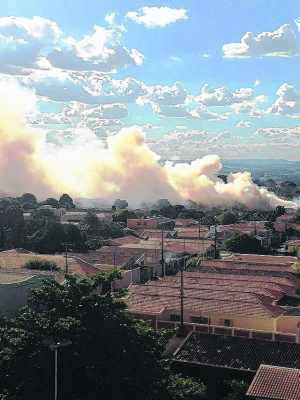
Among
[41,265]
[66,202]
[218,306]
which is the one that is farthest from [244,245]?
[66,202]

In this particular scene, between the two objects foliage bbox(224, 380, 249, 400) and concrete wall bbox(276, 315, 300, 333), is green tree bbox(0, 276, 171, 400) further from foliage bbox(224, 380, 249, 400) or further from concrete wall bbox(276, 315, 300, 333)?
concrete wall bbox(276, 315, 300, 333)

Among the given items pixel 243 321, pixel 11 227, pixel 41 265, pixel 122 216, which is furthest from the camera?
pixel 122 216

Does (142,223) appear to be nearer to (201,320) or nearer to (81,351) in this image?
(201,320)

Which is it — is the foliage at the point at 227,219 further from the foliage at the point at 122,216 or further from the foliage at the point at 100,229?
the foliage at the point at 100,229

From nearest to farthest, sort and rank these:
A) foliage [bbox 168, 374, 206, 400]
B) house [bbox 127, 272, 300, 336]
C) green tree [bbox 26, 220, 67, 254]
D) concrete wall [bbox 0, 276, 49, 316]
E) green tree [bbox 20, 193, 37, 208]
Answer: foliage [bbox 168, 374, 206, 400], concrete wall [bbox 0, 276, 49, 316], house [bbox 127, 272, 300, 336], green tree [bbox 26, 220, 67, 254], green tree [bbox 20, 193, 37, 208]

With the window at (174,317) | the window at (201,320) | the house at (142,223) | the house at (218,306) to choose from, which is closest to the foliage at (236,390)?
the house at (218,306)

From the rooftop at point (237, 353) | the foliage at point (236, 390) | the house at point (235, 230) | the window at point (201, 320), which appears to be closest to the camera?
the foliage at point (236, 390)

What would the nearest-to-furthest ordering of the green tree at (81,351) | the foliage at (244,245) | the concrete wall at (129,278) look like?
the green tree at (81,351) < the concrete wall at (129,278) < the foliage at (244,245)

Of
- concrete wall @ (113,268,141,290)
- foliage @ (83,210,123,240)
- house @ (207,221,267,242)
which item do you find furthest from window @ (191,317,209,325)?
house @ (207,221,267,242)

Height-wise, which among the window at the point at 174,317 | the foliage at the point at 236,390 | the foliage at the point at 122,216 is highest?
the foliage at the point at 122,216
